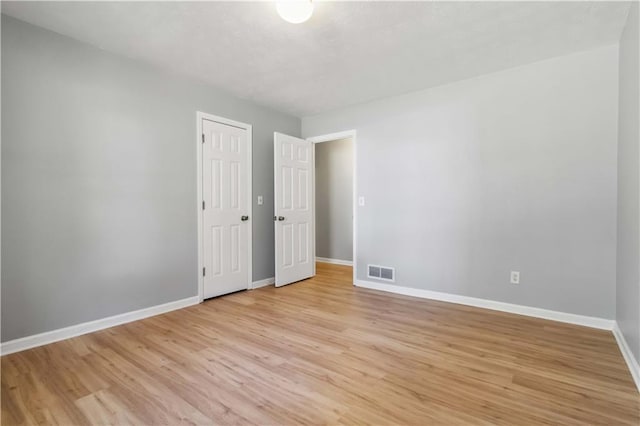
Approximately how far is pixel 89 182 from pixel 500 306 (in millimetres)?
4125

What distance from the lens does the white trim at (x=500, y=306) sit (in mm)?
2772

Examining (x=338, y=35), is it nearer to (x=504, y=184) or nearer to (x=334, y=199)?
(x=504, y=184)

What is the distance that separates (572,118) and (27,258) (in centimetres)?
477

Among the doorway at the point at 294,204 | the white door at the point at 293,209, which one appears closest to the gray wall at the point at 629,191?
the doorway at the point at 294,204

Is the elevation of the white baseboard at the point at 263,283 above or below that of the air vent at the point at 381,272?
below

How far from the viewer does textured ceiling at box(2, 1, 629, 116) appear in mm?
2199

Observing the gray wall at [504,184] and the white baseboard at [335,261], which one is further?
the white baseboard at [335,261]

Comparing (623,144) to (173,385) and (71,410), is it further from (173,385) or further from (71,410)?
(71,410)

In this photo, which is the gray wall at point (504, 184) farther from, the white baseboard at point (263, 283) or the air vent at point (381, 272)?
the white baseboard at point (263, 283)

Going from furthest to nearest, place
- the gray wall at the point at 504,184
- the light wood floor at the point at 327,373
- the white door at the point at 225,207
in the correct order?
1. the white door at the point at 225,207
2. the gray wall at the point at 504,184
3. the light wood floor at the point at 327,373

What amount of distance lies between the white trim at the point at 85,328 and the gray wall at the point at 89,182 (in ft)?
0.16

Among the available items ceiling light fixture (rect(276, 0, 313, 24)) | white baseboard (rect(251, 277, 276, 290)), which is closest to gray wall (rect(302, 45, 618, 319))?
white baseboard (rect(251, 277, 276, 290))

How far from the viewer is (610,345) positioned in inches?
94.3

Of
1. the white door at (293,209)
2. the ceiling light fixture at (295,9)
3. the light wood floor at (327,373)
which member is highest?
the ceiling light fixture at (295,9)
